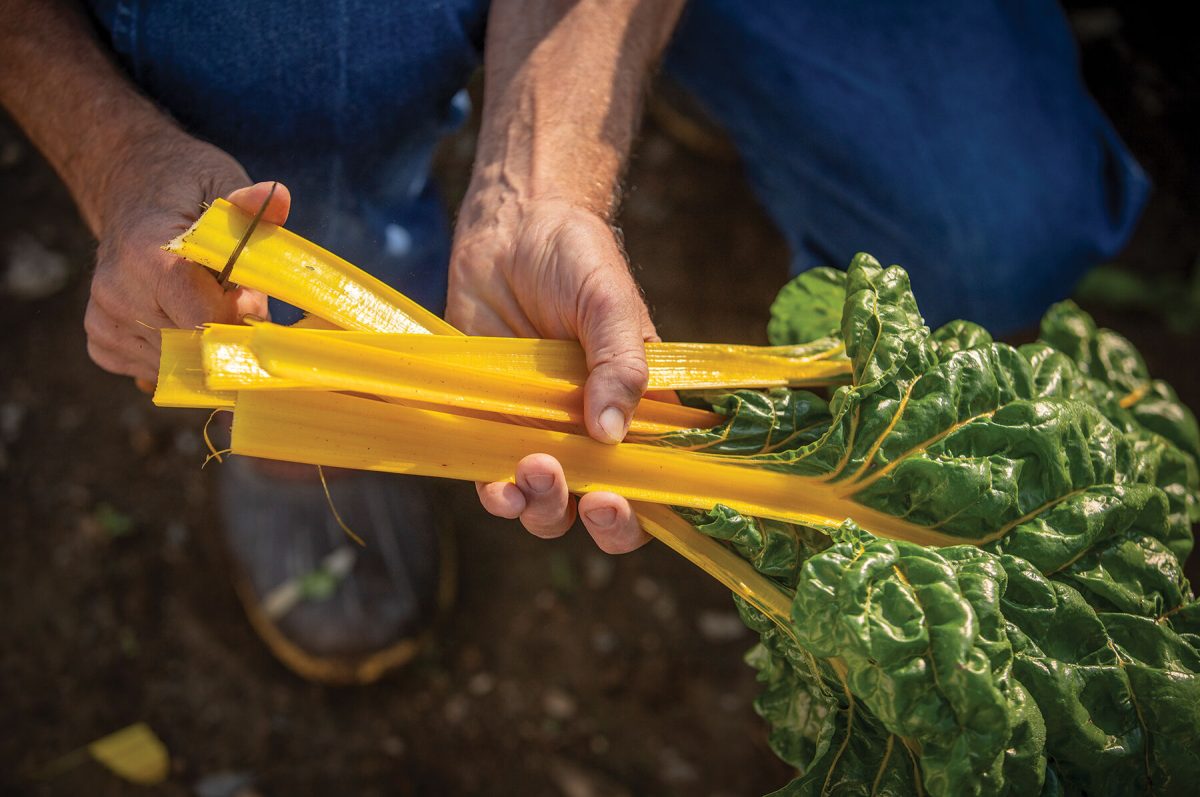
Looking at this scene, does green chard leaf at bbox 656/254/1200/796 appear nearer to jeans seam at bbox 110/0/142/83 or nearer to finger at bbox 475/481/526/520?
finger at bbox 475/481/526/520

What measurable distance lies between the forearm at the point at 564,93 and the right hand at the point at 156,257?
660 millimetres

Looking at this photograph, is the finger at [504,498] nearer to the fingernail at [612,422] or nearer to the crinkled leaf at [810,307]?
the fingernail at [612,422]

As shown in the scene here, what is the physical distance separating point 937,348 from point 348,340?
1.24 m

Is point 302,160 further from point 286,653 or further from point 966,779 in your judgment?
point 966,779

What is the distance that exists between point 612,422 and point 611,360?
4.8 inches

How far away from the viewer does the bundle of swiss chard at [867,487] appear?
1546 millimetres

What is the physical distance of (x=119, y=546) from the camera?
310 cm

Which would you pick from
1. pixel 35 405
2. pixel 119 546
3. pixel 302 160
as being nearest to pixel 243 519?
pixel 119 546

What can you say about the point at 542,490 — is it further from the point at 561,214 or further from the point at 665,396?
the point at 561,214

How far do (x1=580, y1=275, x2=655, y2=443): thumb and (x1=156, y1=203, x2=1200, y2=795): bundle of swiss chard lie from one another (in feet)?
0.25

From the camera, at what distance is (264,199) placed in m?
1.70

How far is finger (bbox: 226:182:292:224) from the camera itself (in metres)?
1.70

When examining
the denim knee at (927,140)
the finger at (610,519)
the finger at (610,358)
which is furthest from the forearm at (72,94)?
the denim knee at (927,140)

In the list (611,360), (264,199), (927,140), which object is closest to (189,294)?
(264,199)
